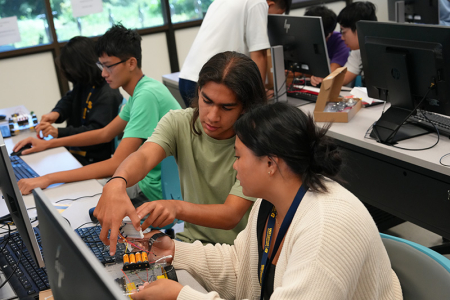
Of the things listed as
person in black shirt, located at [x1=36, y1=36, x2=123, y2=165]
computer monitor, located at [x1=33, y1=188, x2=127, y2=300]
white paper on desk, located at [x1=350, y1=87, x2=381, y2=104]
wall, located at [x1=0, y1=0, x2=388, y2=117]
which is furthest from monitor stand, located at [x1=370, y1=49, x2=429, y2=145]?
wall, located at [x1=0, y1=0, x2=388, y2=117]

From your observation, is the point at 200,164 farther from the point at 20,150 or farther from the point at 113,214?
the point at 20,150

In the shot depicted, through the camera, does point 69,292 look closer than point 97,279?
No

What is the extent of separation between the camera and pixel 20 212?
117cm

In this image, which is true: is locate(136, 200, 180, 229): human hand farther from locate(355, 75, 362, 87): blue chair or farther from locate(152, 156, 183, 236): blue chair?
locate(355, 75, 362, 87): blue chair

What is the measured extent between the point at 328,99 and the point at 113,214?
167 centimetres

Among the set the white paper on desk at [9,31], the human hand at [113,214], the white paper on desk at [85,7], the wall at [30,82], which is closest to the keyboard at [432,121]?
the human hand at [113,214]

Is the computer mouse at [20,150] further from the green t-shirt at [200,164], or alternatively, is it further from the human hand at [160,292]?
the human hand at [160,292]

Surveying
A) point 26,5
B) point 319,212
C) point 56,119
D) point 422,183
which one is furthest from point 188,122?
point 26,5

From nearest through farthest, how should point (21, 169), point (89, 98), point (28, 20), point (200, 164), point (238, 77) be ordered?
point (238, 77) < point (200, 164) < point (21, 169) < point (89, 98) < point (28, 20)

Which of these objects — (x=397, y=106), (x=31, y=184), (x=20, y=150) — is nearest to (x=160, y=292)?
(x=31, y=184)

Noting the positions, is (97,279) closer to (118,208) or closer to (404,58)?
(118,208)

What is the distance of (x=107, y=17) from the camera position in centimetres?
496

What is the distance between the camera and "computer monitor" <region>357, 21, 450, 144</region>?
1878mm

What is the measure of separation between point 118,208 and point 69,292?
16.6 inches
